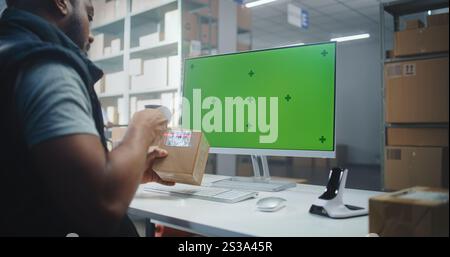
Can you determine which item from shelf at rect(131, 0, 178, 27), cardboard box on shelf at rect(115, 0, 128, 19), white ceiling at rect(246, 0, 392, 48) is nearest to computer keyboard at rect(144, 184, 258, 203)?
shelf at rect(131, 0, 178, 27)

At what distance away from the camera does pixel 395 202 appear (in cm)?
62

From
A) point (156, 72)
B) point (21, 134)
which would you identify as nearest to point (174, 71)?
point (156, 72)

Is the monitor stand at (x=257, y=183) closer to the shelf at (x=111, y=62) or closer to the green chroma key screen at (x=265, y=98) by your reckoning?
the green chroma key screen at (x=265, y=98)

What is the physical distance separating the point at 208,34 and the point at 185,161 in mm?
2605

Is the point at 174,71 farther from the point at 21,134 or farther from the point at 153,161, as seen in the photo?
the point at 21,134

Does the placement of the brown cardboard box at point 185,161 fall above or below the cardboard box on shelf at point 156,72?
below

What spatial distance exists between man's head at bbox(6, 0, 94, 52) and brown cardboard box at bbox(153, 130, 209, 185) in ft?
1.31

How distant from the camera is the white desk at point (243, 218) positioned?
0.74 metres

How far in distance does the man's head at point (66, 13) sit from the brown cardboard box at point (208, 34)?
8.76 feet

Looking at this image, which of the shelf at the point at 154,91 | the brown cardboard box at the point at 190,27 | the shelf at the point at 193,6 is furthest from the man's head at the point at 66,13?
the shelf at the point at 193,6

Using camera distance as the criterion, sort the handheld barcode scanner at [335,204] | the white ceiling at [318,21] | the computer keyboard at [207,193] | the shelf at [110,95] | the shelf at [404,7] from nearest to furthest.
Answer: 1. the handheld barcode scanner at [335,204]
2. the computer keyboard at [207,193]
3. the shelf at [404,7]
4. the shelf at [110,95]
5. the white ceiling at [318,21]

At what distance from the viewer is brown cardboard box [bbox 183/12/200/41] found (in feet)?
10.8
